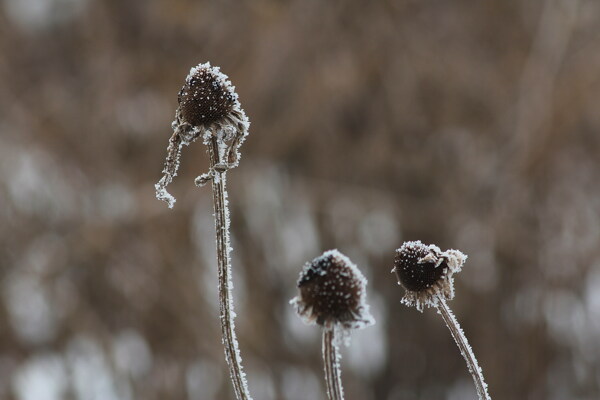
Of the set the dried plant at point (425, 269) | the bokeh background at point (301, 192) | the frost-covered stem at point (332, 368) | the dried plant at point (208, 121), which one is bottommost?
the frost-covered stem at point (332, 368)

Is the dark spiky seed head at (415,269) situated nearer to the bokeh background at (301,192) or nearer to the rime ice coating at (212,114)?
the rime ice coating at (212,114)

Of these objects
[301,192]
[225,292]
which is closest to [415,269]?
[225,292]

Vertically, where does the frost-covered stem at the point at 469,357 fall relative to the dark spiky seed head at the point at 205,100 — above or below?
below

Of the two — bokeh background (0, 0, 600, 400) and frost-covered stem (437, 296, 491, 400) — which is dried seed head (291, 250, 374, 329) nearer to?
frost-covered stem (437, 296, 491, 400)

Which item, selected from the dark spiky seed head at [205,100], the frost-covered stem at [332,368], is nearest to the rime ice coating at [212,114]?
the dark spiky seed head at [205,100]

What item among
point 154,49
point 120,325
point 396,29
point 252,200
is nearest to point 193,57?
point 154,49

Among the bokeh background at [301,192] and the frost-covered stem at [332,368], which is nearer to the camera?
the frost-covered stem at [332,368]

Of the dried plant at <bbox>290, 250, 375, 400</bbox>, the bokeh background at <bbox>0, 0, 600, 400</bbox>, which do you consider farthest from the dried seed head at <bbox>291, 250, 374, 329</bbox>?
the bokeh background at <bbox>0, 0, 600, 400</bbox>
